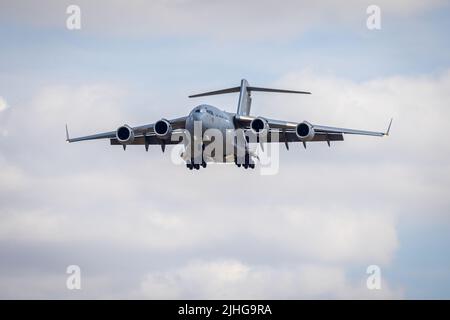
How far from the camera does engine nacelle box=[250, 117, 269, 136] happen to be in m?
47.9

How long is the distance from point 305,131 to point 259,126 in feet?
8.21

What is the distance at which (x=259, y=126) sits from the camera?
48.0m

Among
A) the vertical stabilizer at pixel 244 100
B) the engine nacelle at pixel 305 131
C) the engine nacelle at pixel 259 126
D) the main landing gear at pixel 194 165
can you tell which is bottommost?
the main landing gear at pixel 194 165

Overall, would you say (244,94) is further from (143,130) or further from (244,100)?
(143,130)

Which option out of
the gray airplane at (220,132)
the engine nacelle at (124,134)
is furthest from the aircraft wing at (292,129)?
the engine nacelle at (124,134)

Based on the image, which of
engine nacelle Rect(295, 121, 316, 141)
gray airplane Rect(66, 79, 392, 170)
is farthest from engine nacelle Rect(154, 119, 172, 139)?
engine nacelle Rect(295, 121, 316, 141)

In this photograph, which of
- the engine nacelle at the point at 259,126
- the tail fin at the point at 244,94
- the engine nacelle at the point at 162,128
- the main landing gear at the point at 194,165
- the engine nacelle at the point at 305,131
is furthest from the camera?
the tail fin at the point at 244,94

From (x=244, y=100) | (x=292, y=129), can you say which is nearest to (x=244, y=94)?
(x=244, y=100)

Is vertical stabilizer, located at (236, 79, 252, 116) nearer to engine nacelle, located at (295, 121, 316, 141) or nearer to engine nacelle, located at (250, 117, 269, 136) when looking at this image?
engine nacelle, located at (250, 117, 269, 136)

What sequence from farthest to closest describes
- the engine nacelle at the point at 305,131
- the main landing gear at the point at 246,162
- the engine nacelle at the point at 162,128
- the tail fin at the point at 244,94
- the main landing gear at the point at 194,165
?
the tail fin at the point at 244,94, the main landing gear at the point at 246,162, the main landing gear at the point at 194,165, the engine nacelle at the point at 305,131, the engine nacelle at the point at 162,128

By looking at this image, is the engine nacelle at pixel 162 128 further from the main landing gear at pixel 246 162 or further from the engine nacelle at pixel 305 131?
the engine nacelle at pixel 305 131

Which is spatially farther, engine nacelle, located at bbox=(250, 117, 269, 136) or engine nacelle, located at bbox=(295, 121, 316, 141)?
engine nacelle, located at bbox=(250, 117, 269, 136)

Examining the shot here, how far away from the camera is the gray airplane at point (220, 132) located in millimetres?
44188
